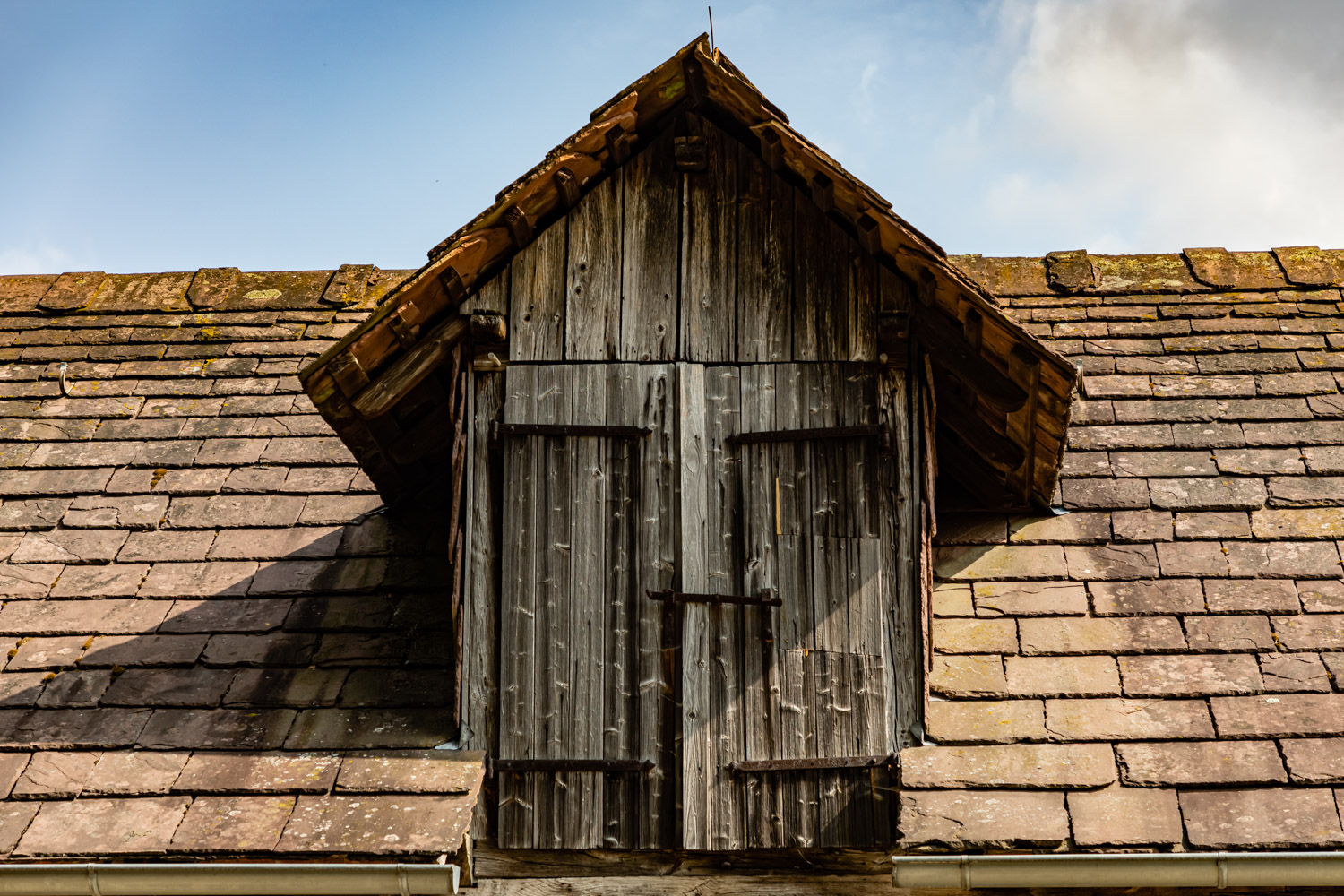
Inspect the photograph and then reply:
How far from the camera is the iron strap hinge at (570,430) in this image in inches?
186

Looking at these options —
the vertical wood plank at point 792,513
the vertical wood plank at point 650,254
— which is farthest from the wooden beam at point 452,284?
the vertical wood plank at point 792,513

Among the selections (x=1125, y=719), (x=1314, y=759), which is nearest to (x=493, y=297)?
(x=1125, y=719)

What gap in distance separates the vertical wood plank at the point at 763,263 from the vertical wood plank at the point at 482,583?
1.06 m

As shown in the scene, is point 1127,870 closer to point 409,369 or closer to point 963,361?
point 963,361

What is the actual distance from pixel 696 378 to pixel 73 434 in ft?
12.2

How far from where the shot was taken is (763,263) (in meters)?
4.97

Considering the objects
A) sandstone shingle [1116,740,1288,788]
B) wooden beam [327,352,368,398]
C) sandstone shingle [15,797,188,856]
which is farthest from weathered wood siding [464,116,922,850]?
sandstone shingle [15,797,188,856]

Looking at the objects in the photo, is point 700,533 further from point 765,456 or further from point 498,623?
point 498,623

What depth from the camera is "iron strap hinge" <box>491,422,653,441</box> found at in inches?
186

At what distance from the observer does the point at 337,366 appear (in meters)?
4.53

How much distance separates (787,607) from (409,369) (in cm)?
179

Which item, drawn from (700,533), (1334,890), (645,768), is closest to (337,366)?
(700,533)

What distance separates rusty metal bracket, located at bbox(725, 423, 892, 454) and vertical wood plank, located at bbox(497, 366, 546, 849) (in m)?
0.83

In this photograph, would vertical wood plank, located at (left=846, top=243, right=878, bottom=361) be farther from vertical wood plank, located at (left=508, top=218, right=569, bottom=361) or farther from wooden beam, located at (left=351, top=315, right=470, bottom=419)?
wooden beam, located at (left=351, top=315, right=470, bottom=419)
